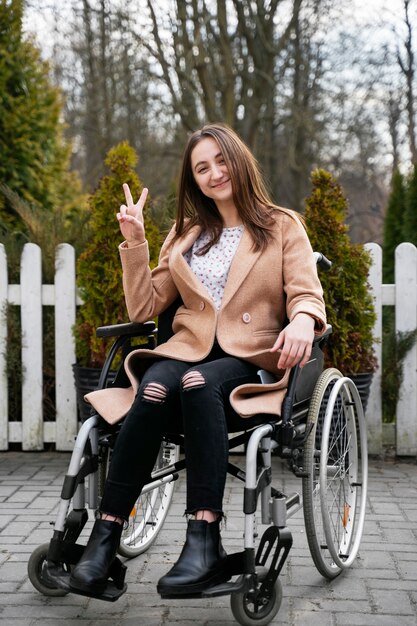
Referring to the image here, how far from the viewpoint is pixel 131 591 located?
111 inches

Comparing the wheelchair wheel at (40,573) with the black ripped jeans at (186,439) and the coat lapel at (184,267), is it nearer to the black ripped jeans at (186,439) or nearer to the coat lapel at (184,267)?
the black ripped jeans at (186,439)

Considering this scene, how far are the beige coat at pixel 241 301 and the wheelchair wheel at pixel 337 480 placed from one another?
187 mm

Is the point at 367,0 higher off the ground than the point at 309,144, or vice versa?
the point at 367,0

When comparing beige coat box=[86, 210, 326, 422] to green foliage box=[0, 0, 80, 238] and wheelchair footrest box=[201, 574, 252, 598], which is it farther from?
green foliage box=[0, 0, 80, 238]

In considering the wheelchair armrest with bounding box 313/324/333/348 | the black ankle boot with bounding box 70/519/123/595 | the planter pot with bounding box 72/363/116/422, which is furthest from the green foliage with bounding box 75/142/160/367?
the black ankle boot with bounding box 70/519/123/595

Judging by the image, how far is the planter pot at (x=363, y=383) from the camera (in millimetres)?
4598

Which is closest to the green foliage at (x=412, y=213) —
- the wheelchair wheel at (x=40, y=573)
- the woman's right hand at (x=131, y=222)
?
the woman's right hand at (x=131, y=222)

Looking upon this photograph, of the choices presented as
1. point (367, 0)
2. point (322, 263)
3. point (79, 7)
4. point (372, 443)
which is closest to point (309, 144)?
point (367, 0)

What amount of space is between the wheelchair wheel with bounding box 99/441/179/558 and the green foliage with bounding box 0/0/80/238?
2.85 metres

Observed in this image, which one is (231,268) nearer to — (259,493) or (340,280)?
(259,493)

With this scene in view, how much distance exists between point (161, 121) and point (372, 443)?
12.4 meters

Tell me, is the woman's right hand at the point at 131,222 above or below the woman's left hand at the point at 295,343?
above

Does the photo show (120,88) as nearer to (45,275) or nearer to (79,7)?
(79,7)

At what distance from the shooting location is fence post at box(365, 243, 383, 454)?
192 inches
